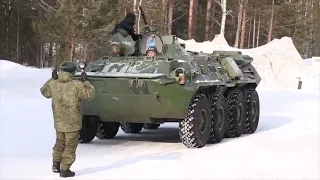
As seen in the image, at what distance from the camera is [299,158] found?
9.24 m

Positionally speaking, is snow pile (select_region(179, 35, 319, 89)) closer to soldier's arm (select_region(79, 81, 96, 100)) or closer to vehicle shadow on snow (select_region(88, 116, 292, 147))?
vehicle shadow on snow (select_region(88, 116, 292, 147))

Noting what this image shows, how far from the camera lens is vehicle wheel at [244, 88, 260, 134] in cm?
1270

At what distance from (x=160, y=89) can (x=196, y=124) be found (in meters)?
0.91

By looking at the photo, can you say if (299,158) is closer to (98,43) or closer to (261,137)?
(261,137)

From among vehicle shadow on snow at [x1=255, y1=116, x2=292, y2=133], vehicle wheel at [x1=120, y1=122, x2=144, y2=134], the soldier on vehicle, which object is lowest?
vehicle shadow on snow at [x1=255, y1=116, x2=292, y2=133]

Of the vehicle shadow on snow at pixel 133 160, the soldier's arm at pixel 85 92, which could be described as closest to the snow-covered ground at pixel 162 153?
the vehicle shadow on snow at pixel 133 160

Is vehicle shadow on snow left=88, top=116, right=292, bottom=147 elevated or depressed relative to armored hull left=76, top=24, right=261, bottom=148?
depressed

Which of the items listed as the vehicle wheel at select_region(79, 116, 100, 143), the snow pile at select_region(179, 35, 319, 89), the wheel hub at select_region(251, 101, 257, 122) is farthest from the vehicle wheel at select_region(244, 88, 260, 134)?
the snow pile at select_region(179, 35, 319, 89)

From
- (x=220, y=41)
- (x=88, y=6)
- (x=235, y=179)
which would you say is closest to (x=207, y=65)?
(x=235, y=179)

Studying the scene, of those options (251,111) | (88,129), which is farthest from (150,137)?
(251,111)

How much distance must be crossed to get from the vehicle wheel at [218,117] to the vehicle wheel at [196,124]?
488 mm

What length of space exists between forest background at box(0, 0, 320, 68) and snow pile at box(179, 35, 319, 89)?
8.53ft

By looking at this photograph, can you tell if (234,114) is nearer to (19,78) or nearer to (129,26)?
(129,26)

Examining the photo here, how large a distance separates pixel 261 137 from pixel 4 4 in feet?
110
